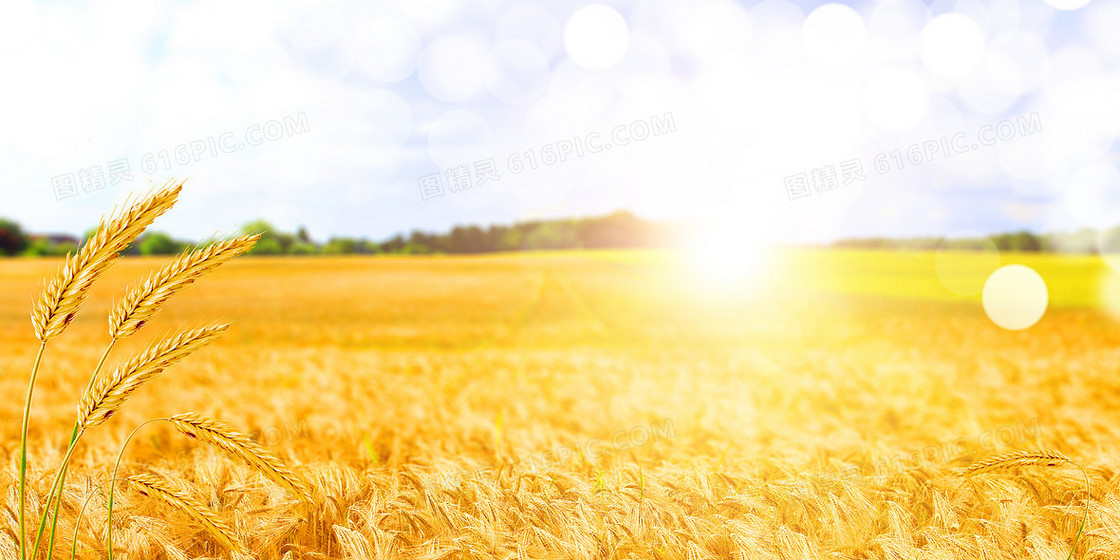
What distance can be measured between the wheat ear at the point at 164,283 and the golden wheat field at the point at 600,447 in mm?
84

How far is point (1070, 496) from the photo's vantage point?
95.0 inches

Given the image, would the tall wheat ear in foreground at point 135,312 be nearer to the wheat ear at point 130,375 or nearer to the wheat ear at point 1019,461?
the wheat ear at point 130,375

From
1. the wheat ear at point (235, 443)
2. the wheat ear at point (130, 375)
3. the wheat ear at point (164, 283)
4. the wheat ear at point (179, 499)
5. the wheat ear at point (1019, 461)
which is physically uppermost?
the wheat ear at point (164, 283)

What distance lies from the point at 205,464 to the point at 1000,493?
3327mm

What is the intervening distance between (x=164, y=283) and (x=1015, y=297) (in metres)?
34.7

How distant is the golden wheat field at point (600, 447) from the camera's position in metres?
1.99

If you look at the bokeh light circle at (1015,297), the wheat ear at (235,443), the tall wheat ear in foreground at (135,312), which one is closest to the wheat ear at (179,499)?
the tall wheat ear in foreground at (135,312)

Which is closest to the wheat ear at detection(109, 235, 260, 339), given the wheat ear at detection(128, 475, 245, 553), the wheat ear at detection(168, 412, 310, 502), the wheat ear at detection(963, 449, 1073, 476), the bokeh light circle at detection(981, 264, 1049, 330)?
the wheat ear at detection(168, 412, 310, 502)

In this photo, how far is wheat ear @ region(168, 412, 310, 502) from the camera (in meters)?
1.51

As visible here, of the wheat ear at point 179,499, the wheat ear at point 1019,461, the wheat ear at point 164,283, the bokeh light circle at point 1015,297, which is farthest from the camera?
the bokeh light circle at point 1015,297

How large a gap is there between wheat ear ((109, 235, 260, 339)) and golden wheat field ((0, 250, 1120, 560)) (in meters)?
0.08

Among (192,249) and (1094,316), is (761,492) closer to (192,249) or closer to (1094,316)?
(192,249)

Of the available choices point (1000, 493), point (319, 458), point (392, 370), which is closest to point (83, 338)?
point (392, 370)

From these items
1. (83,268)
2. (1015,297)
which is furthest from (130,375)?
(1015,297)
